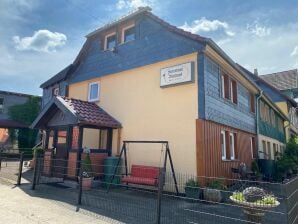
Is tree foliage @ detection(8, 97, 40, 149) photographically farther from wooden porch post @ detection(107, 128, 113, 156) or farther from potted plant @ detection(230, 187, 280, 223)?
potted plant @ detection(230, 187, 280, 223)

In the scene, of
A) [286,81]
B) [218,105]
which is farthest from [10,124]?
[286,81]

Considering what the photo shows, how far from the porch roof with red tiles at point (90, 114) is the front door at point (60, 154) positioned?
148 centimetres

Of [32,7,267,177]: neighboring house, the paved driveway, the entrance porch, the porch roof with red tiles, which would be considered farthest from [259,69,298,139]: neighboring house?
the paved driveway

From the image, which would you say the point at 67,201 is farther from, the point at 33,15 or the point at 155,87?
the point at 33,15

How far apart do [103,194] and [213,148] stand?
4554 mm

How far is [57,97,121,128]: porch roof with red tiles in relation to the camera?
417 inches

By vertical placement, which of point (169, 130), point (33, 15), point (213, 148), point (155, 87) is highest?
point (33, 15)

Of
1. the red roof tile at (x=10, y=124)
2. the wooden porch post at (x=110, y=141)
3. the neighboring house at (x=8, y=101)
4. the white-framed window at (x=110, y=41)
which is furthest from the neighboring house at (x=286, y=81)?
the neighboring house at (x=8, y=101)

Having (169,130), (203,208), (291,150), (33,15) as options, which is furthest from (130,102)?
(291,150)

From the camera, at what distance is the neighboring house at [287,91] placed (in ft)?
81.8

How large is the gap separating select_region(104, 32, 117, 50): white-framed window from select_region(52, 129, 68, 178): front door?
5.12m

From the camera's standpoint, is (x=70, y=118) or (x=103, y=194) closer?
(x=103, y=194)

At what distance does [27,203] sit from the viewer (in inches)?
283

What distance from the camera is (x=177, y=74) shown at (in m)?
10.2
